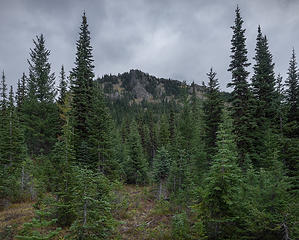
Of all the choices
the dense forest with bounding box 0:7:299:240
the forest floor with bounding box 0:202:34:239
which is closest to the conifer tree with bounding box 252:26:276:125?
the dense forest with bounding box 0:7:299:240

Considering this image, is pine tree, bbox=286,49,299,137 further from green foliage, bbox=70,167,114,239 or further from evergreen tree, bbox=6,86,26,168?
evergreen tree, bbox=6,86,26,168

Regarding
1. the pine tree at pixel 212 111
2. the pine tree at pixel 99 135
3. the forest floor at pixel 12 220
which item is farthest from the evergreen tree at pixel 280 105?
the forest floor at pixel 12 220

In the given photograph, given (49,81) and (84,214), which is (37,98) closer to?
(49,81)

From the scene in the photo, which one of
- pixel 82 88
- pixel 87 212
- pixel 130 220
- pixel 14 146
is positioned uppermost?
pixel 82 88

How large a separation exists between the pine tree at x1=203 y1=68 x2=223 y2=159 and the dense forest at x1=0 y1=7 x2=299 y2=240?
104mm

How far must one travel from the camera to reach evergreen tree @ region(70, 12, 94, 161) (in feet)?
59.5

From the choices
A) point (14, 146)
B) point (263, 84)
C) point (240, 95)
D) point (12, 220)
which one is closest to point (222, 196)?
point (240, 95)

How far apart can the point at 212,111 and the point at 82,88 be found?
1489 cm

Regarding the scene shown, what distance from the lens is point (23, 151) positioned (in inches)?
746

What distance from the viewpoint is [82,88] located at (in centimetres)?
1912

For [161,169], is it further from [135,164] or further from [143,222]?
[135,164]

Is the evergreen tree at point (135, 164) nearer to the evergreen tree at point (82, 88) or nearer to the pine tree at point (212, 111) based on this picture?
the evergreen tree at point (82, 88)

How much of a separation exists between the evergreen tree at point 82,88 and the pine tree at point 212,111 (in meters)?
13.0

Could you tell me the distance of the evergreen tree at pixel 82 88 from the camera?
714 inches
